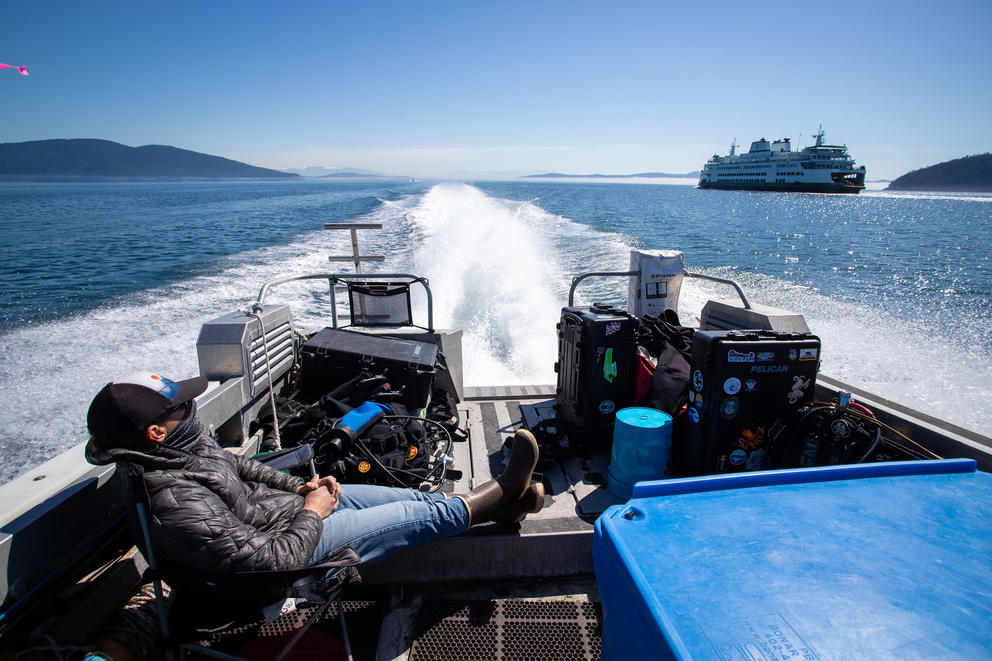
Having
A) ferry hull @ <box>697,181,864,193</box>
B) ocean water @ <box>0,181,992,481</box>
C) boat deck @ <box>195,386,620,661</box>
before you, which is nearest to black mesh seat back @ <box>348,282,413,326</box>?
boat deck @ <box>195,386,620,661</box>

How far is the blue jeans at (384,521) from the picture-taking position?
203 cm

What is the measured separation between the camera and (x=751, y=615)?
90 cm

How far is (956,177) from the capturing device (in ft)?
358

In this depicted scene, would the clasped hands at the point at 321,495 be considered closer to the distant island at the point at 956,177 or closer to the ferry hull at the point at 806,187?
the ferry hull at the point at 806,187

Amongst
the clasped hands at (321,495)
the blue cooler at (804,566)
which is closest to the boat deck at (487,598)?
the clasped hands at (321,495)

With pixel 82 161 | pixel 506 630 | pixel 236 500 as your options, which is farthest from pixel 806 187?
pixel 82 161

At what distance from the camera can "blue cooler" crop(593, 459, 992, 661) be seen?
851 millimetres

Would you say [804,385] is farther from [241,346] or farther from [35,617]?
[35,617]

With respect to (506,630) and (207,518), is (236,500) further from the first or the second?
(506,630)

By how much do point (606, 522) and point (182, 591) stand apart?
1.53 meters

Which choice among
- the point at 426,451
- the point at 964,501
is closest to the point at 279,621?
the point at 426,451

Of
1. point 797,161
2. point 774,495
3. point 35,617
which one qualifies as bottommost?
point 35,617

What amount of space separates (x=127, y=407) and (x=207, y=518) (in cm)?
45

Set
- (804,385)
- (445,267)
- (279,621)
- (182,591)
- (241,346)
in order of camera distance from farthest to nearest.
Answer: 1. (445,267)
2. (241,346)
3. (804,385)
4. (279,621)
5. (182,591)
